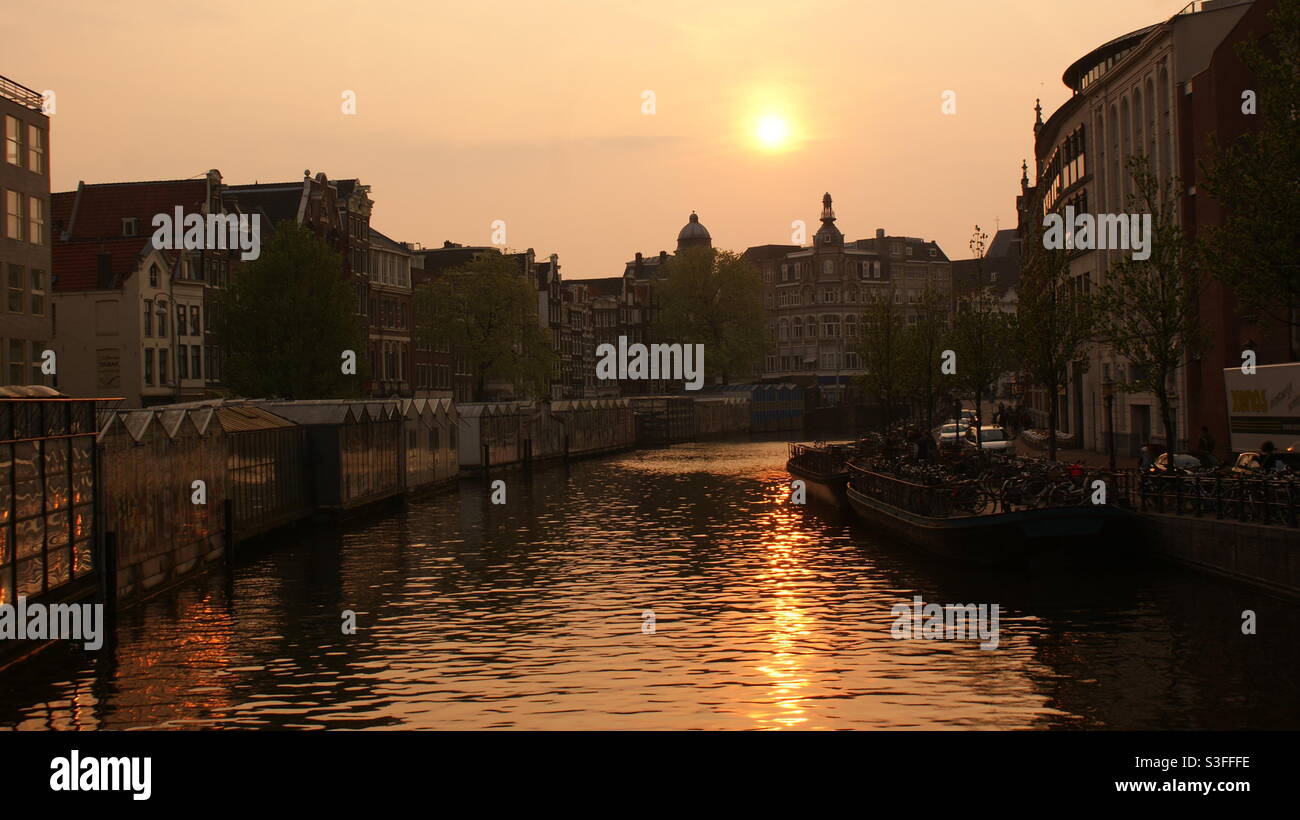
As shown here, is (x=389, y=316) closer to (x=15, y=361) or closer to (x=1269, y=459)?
(x=15, y=361)

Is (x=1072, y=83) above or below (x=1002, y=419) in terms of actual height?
above

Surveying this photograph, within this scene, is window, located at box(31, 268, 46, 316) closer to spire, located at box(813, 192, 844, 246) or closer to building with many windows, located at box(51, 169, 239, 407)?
building with many windows, located at box(51, 169, 239, 407)

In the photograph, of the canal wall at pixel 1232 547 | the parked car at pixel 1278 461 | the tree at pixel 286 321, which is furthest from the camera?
the tree at pixel 286 321

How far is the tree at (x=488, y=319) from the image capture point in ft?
341

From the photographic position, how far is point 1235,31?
49.4m

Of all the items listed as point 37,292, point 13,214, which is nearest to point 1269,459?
point 13,214

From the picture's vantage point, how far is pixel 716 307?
487 feet

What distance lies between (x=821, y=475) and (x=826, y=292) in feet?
451

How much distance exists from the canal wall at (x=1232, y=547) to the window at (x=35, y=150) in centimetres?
4865

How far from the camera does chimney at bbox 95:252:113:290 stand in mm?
76812

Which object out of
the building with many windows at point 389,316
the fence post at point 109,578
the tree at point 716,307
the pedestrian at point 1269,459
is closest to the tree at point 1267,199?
the pedestrian at point 1269,459

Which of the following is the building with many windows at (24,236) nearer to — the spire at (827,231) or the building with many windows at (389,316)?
the building with many windows at (389,316)
